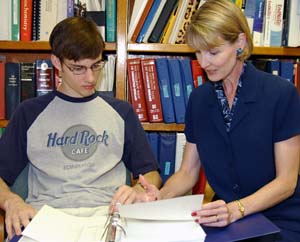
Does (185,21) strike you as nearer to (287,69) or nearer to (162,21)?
(162,21)

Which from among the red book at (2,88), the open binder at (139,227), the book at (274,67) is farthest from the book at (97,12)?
the open binder at (139,227)

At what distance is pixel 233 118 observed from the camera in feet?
4.07

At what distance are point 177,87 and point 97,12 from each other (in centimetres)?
49

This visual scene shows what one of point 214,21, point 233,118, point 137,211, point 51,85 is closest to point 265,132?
point 233,118

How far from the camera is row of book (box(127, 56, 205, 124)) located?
1.86 meters

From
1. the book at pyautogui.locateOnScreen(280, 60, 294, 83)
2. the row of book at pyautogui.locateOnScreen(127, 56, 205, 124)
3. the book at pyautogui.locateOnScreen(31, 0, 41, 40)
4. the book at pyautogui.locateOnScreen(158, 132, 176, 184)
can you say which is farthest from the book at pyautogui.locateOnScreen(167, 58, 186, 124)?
the book at pyautogui.locateOnScreen(31, 0, 41, 40)

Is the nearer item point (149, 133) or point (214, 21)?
point (214, 21)

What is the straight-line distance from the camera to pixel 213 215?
3.34ft

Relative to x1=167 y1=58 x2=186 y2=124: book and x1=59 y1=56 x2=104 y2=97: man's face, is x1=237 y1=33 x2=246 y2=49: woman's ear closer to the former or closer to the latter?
x1=59 y1=56 x2=104 y2=97: man's face

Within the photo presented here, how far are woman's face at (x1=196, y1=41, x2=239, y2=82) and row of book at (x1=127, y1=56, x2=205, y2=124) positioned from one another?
2.09 feet

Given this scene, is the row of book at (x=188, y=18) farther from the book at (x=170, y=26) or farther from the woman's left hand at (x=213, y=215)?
the woman's left hand at (x=213, y=215)

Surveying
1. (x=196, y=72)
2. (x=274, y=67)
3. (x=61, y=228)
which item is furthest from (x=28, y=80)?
(x=274, y=67)

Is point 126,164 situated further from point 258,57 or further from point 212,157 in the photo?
point 258,57

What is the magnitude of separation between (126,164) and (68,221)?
1.61 feet
